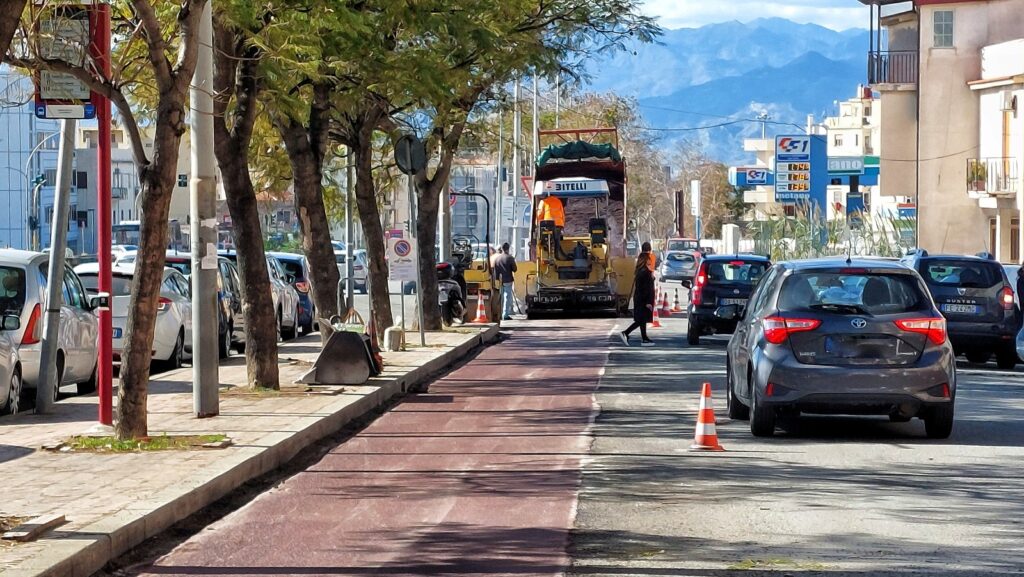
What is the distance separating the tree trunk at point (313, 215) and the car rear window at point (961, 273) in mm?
9227

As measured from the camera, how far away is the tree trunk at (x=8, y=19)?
325 inches

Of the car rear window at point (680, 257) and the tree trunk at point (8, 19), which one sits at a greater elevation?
the tree trunk at point (8, 19)

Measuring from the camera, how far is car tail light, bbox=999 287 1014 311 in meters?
24.0

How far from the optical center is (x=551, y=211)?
133 feet

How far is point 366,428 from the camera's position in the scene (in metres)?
15.6

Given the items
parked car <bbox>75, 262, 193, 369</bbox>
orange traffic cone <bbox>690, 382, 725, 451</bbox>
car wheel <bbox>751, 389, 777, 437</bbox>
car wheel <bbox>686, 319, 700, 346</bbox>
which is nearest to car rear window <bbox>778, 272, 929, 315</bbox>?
car wheel <bbox>751, 389, 777, 437</bbox>

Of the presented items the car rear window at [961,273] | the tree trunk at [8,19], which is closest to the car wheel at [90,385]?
the tree trunk at [8,19]

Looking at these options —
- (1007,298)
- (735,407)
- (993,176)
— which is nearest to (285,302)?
(1007,298)

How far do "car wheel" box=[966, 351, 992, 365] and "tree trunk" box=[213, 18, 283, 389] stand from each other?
12.2m

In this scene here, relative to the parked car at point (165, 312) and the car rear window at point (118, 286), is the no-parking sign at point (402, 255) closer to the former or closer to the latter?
the parked car at point (165, 312)

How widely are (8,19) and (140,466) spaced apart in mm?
4220

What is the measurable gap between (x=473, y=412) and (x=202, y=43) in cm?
500

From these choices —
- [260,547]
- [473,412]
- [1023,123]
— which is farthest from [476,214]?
[260,547]

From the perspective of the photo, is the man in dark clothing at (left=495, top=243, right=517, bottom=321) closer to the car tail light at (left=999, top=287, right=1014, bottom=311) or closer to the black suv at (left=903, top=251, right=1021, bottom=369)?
the black suv at (left=903, top=251, right=1021, bottom=369)
